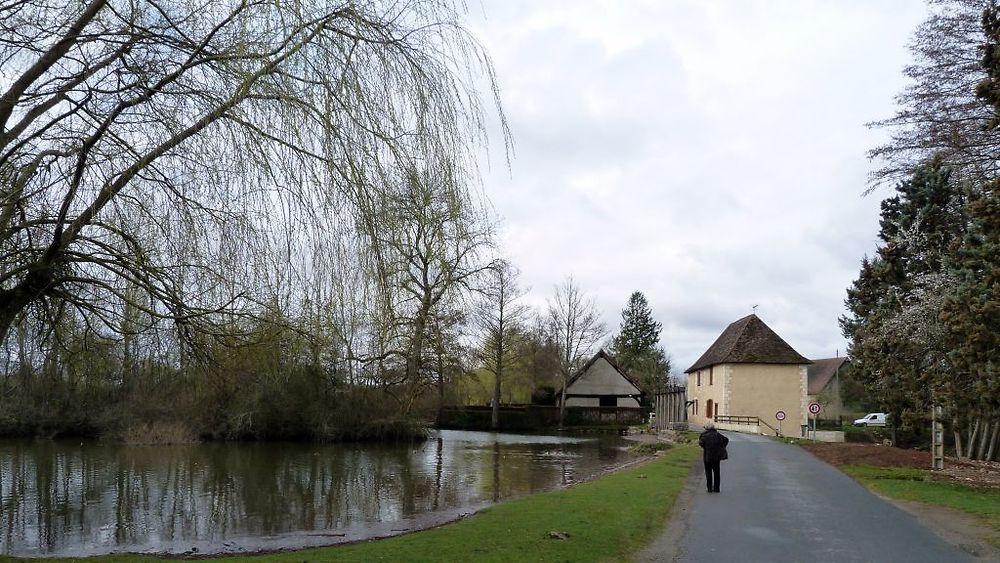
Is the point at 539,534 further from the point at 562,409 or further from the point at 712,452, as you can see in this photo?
the point at 562,409

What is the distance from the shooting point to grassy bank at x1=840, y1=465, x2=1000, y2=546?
47.0 feet

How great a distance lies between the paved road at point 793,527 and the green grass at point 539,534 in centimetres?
58

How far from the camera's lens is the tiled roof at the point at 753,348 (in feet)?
172

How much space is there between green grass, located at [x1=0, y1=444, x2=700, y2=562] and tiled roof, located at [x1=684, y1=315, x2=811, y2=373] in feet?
125

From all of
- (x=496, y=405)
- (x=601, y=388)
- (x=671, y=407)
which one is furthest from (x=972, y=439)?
A: (x=601, y=388)

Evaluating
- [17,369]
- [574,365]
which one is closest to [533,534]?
[17,369]

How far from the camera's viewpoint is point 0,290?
22.4ft

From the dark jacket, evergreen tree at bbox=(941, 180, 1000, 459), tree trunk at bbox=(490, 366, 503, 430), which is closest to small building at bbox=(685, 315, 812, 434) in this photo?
tree trunk at bbox=(490, 366, 503, 430)

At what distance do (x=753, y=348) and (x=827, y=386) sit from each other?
27.7 m

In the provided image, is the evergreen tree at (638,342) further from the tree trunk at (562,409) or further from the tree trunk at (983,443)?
the tree trunk at (983,443)

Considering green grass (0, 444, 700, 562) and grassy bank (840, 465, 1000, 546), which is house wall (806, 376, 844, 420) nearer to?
grassy bank (840, 465, 1000, 546)

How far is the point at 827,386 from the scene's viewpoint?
75.9 m

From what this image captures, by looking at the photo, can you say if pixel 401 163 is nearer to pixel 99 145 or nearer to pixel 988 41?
pixel 99 145

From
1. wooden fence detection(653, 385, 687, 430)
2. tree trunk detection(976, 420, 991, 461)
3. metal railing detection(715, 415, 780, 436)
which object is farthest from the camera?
metal railing detection(715, 415, 780, 436)
